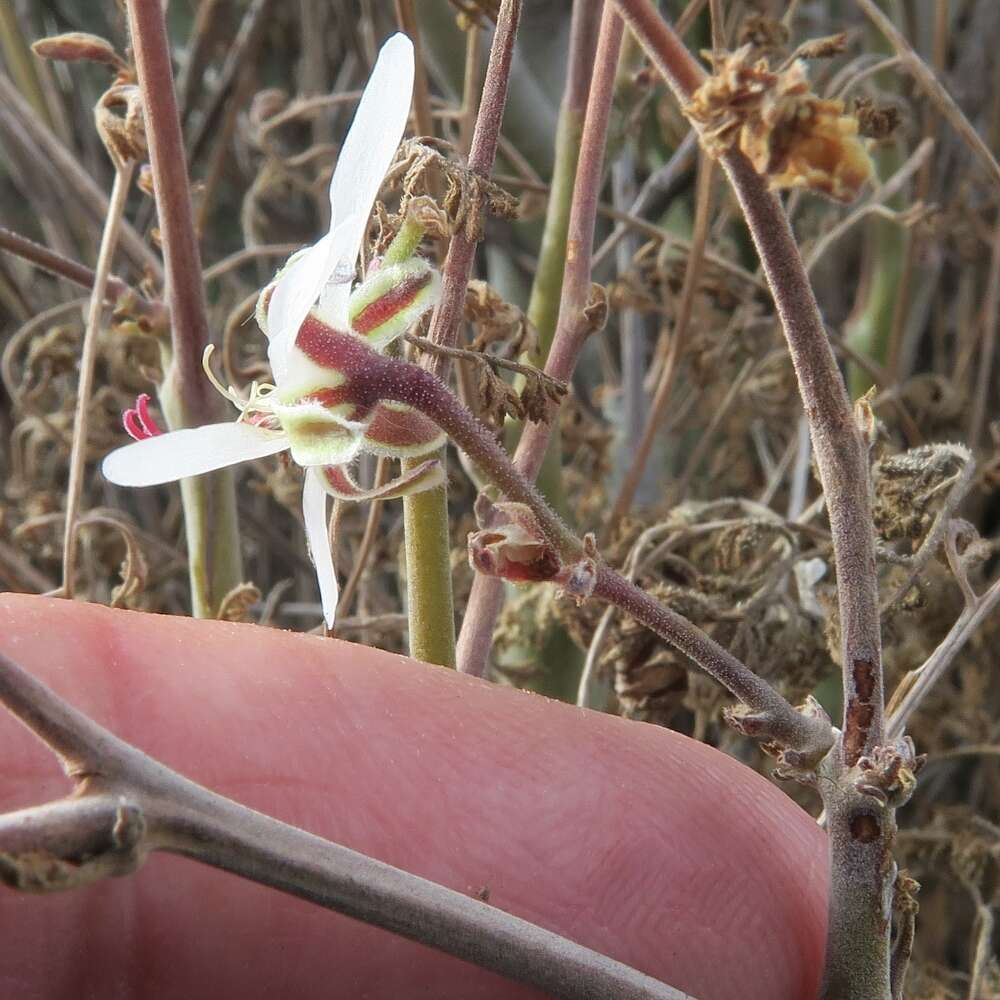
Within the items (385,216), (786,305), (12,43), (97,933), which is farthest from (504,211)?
(12,43)

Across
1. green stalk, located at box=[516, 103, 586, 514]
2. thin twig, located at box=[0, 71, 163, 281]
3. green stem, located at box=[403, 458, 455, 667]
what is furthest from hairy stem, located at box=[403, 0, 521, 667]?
thin twig, located at box=[0, 71, 163, 281]

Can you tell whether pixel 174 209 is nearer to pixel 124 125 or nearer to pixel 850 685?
pixel 124 125

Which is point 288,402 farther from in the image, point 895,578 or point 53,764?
point 895,578

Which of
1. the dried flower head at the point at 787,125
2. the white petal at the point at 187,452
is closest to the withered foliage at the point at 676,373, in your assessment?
the dried flower head at the point at 787,125

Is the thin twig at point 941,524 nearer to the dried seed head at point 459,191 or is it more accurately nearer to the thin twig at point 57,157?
the dried seed head at point 459,191

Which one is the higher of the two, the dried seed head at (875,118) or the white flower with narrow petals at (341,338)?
the dried seed head at (875,118)

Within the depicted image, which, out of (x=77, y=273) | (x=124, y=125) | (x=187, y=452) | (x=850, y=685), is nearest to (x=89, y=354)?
(x=77, y=273)
